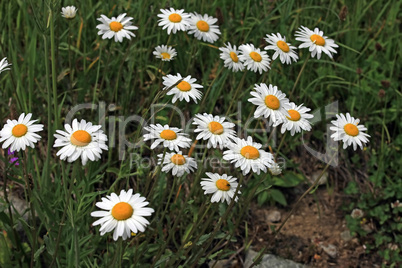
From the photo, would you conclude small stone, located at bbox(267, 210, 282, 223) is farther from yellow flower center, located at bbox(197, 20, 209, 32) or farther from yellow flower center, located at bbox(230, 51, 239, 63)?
yellow flower center, located at bbox(197, 20, 209, 32)

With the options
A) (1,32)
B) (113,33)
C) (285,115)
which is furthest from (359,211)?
(1,32)

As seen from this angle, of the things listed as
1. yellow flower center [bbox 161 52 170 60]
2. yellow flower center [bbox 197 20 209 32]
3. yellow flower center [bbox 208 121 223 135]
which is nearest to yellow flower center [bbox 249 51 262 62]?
yellow flower center [bbox 197 20 209 32]

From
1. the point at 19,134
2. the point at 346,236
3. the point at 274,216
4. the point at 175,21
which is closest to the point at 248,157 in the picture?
the point at 19,134

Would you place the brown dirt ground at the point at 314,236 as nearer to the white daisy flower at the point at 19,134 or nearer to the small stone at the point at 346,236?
the small stone at the point at 346,236

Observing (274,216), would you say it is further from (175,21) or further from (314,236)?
(175,21)

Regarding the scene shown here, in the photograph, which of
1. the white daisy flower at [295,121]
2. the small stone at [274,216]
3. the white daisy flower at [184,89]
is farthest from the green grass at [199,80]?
the white daisy flower at [295,121]

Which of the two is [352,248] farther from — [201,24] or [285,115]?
[201,24]
